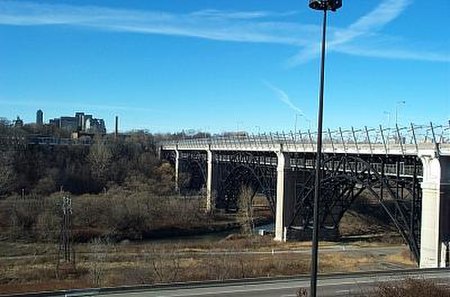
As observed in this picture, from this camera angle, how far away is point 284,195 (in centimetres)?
5903

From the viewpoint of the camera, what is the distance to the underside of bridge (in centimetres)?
4003

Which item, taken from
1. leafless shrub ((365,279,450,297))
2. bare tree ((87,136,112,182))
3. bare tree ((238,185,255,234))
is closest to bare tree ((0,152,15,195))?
bare tree ((87,136,112,182))

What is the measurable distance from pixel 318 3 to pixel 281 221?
155 feet

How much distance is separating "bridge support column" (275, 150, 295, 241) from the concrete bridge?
10 cm

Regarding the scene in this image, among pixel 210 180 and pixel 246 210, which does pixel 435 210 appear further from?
pixel 210 180

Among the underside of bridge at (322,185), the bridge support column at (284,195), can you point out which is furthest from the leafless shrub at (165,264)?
the underside of bridge at (322,185)

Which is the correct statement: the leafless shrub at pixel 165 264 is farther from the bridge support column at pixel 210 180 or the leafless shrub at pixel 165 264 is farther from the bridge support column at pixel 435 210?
the bridge support column at pixel 210 180

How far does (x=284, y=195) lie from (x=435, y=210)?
25.0m

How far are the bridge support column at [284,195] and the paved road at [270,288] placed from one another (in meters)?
30.0

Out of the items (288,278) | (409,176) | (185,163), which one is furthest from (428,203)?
(185,163)

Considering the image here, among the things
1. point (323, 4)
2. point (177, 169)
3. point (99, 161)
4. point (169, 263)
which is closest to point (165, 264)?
point (169, 263)

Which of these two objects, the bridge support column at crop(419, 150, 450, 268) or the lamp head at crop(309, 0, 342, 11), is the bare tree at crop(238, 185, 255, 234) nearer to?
the bridge support column at crop(419, 150, 450, 268)

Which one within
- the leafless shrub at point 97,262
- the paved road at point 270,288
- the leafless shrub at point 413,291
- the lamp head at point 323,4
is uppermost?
the lamp head at point 323,4

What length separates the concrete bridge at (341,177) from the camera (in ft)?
116
